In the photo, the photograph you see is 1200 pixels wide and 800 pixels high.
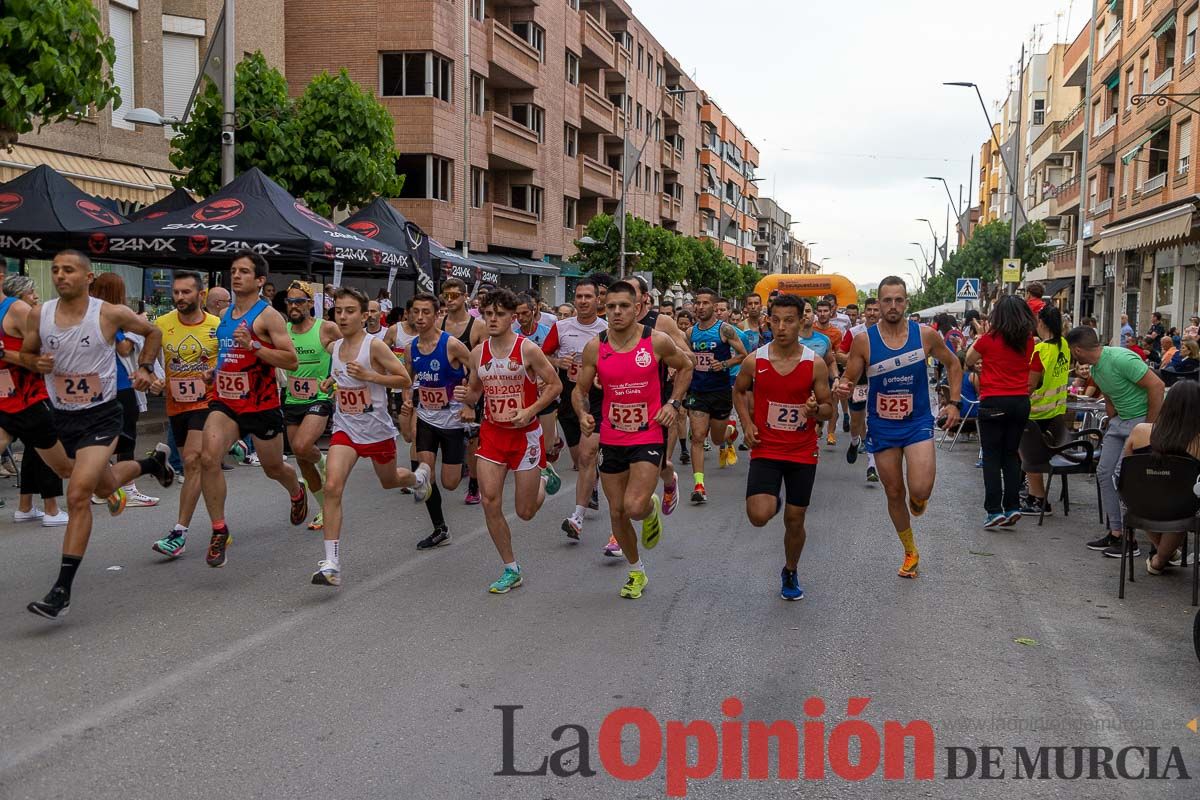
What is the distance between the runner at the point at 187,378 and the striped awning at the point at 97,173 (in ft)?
46.8

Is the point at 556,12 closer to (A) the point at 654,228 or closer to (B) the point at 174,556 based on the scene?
(A) the point at 654,228

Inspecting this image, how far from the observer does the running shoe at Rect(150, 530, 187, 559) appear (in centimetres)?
769

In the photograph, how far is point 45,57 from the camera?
40.3 ft

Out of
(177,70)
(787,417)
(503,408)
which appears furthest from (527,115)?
(787,417)

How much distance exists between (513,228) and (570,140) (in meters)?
9.20

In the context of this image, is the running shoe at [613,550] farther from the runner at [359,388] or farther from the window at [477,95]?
the window at [477,95]

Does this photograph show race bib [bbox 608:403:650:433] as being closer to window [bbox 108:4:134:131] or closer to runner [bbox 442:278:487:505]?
runner [bbox 442:278:487:505]

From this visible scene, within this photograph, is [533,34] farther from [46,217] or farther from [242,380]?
[242,380]

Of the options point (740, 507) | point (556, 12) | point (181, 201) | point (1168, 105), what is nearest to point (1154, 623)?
point (740, 507)

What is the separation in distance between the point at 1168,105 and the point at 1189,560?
91.9 ft

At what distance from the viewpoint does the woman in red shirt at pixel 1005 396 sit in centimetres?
952

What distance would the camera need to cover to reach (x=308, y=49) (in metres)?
35.9

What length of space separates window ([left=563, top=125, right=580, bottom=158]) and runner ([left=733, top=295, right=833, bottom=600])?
139ft

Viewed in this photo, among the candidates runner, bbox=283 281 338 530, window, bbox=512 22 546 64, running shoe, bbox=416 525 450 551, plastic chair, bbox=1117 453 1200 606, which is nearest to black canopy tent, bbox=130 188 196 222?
runner, bbox=283 281 338 530
